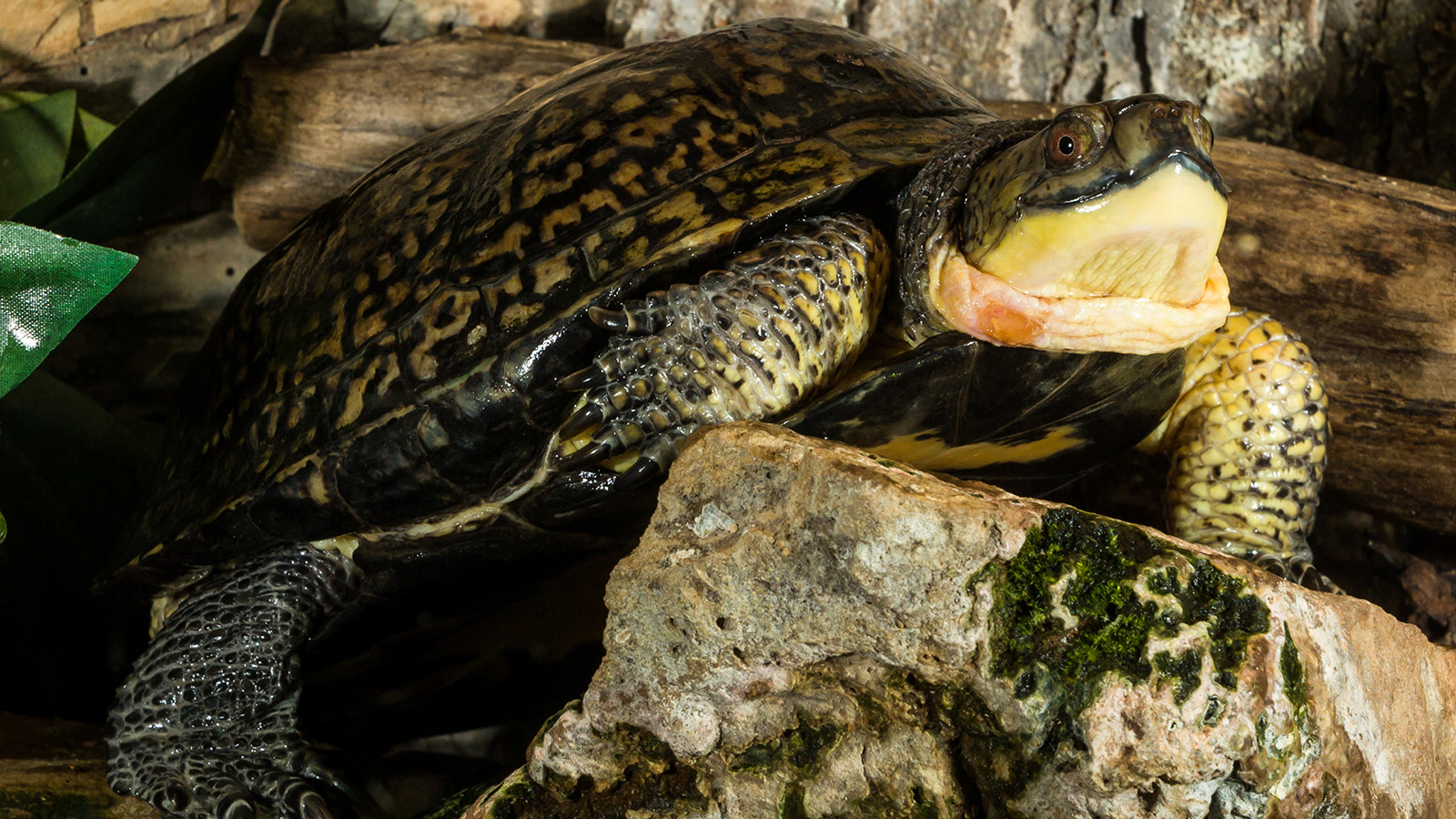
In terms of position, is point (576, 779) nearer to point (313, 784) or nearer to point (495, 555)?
point (495, 555)

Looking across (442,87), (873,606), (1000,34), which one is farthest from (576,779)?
(1000,34)

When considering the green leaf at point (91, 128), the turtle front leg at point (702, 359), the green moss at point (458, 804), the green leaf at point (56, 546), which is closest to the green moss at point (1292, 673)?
the turtle front leg at point (702, 359)

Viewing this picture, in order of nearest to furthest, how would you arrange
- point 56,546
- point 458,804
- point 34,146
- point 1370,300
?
point 458,804, point 1370,300, point 56,546, point 34,146

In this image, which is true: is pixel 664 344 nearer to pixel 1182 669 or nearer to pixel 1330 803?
pixel 1182 669

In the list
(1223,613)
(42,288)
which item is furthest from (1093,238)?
(42,288)

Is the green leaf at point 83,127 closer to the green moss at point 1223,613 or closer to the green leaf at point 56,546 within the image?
the green leaf at point 56,546

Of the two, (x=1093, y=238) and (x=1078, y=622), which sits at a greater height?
(x=1093, y=238)

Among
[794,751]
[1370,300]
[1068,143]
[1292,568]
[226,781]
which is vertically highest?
[1068,143]

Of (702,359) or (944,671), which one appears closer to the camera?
(944,671)
